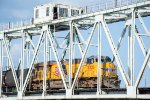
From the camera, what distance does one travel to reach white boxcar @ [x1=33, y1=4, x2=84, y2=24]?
5084 centimetres

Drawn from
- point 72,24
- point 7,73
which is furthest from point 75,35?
point 7,73

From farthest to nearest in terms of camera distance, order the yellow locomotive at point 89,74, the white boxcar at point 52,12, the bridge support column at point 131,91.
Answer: the white boxcar at point 52,12 < the yellow locomotive at point 89,74 < the bridge support column at point 131,91

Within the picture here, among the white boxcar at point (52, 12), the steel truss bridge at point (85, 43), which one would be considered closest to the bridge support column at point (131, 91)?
the steel truss bridge at point (85, 43)

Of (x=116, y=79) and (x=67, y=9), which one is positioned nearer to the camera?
(x=116, y=79)

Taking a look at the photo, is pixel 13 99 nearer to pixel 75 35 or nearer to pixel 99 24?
pixel 75 35

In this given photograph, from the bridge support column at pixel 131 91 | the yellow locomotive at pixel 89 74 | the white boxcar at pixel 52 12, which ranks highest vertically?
the white boxcar at pixel 52 12

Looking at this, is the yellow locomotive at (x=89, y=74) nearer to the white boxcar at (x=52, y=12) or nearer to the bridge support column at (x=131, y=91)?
the white boxcar at (x=52, y=12)

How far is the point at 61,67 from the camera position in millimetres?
46656

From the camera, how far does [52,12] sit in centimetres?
5103

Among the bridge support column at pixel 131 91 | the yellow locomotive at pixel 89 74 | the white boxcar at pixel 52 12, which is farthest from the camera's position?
the white boxcar at pixel 52 12

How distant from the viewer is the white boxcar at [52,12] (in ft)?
167

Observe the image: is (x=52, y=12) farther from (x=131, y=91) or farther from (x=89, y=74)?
(x=131, y=91)

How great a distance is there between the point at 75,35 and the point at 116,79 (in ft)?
20.1

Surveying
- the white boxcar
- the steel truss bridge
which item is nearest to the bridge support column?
the steel truss bridge
